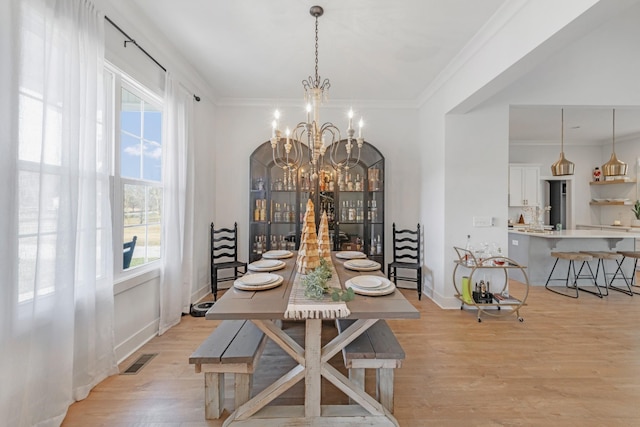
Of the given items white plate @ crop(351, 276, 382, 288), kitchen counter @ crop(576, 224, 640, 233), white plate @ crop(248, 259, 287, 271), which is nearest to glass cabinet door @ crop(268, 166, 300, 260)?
white plate @ crop(248, 259, 287, 271)

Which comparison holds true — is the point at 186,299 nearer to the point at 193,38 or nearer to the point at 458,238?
the point at 193,38

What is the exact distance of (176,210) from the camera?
2.94 m

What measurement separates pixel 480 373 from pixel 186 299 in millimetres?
2993

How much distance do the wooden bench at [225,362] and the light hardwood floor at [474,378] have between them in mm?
140

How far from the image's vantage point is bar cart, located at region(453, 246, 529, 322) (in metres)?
3.17

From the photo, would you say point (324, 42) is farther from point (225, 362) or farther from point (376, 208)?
point (225, 362)

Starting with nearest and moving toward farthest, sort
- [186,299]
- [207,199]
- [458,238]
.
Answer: [186,299], [458,238], [207,199]

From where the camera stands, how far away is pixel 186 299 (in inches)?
126

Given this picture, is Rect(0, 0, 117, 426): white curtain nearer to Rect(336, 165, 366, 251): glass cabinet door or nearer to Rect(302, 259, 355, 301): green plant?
Rect(302, 259, 355, 301): green plant

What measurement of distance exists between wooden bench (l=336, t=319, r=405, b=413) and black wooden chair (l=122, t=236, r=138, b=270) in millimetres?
2064

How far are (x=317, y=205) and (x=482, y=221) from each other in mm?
2166

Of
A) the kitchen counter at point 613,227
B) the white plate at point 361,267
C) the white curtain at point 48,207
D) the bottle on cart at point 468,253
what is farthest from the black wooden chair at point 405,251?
the kitchen counter at point 613,227

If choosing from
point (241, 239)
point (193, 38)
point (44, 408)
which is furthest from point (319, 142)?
point (241, 239)

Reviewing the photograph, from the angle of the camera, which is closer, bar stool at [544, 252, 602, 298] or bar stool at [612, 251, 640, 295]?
bar stool at [544, 252, 602, 298]
